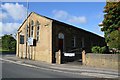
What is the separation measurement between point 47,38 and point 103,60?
9.22 m

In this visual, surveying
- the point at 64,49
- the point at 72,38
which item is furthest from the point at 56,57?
the point at 72,38

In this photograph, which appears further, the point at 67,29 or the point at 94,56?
the point at 67,29

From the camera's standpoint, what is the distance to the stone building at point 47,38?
97.5ft

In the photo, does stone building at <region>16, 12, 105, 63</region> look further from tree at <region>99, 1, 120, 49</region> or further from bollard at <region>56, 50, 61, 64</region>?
tree at <region>99, 1, 120, 49</region>

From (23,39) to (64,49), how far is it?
7.71 metres

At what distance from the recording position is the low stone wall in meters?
22.1

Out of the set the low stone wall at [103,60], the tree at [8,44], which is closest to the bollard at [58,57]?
the low stone wall at [103,60]

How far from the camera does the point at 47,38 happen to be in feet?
98.4

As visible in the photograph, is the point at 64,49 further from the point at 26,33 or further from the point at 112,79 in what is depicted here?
the point at 112,79

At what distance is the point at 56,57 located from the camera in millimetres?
28234

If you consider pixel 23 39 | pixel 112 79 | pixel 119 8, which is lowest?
pixel 112 79

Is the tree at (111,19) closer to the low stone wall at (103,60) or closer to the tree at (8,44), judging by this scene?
the low stone wall at (103,60)

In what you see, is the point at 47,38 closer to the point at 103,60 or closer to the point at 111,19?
the point at 111,19

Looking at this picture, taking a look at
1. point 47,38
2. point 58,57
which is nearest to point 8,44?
point 47,38
